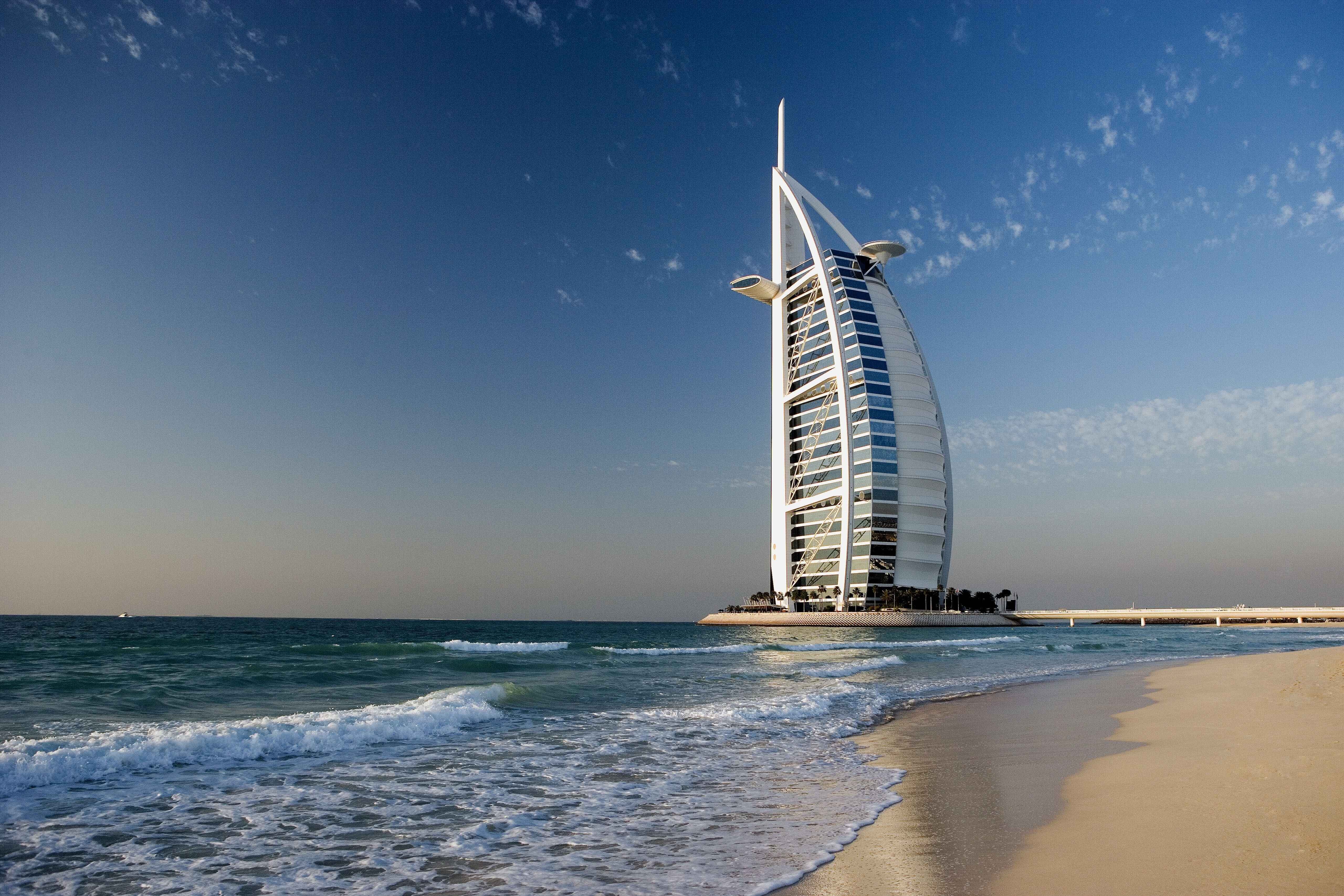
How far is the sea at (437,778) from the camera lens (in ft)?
15.4

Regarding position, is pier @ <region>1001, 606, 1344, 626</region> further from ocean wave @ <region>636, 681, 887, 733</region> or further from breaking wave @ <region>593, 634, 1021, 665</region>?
ocean wave @ <region>636, 681, 887, 733</region>

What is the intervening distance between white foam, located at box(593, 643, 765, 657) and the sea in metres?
11.3

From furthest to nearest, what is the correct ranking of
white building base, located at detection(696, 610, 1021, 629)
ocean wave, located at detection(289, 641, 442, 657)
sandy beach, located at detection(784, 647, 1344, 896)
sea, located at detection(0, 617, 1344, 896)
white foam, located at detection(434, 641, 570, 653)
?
white building base, located at detection(696, 610, 1021, 629) → white foam, located at detection(434, 641, 570, 653) → ocean wave, located at detection(289, 641, 442, 657) → sea, located at detection(0, 617, 1344, 896) → sandy beach, located at detection(784, 647, 1344, 896)

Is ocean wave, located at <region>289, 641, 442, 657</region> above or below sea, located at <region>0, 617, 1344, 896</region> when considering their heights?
below

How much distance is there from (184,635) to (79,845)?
51.8 metres

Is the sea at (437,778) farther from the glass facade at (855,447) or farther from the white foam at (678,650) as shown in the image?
the glass facade at (855,447)

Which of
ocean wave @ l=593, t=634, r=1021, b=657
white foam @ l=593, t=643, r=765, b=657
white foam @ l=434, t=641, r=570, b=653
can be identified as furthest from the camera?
white foam @ l=434, t=641, r=570, b=653

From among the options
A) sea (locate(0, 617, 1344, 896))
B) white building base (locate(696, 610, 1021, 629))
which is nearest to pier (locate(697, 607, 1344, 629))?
white building base (locate(696, 610, 1021, 629))

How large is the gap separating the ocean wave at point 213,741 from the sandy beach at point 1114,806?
611cm

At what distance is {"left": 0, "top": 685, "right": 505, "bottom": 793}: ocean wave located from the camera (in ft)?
23.9

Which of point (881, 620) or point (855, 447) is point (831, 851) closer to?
point (881, 620)

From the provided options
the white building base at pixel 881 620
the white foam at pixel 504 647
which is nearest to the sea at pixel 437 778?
the white foam at pixel 504 647

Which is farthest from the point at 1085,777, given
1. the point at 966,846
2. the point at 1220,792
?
the point at 966,846

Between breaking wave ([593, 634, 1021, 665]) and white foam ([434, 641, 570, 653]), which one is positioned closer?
breaking wave ([593, 634, 1021, 665])
